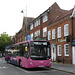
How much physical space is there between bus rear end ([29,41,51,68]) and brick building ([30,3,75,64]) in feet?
14.1

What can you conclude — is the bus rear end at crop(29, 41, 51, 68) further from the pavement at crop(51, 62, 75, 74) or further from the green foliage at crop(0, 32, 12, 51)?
the green foliage at crop(0, 32, 12, 51)

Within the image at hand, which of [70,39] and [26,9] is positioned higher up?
[26,9]

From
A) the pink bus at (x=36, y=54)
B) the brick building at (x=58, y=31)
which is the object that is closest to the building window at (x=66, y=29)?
the brick building at (x=58, y=31)

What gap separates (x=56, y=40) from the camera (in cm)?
2420

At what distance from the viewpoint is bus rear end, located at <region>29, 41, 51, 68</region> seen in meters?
13.3

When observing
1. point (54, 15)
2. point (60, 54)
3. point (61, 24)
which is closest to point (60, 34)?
point (61, 24)

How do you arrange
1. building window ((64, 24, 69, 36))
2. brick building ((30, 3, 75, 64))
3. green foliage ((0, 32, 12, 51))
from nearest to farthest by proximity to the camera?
brick building ((30, 3, 75, 64)) < building window ((64, 24, 69, 36)) < green foliage ((0, 32, 12, 51))

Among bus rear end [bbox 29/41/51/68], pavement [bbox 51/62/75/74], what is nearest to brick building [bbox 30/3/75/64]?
pavement [bbox 51/62/75/74]

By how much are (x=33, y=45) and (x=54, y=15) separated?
16.3 meters

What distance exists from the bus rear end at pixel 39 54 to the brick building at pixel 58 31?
4306 mm

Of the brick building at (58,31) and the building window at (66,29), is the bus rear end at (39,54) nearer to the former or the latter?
the brick building at (58,31)

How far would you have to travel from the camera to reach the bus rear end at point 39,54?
13312 millimetres

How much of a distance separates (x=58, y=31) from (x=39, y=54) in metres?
10.9

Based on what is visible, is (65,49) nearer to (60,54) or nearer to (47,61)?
(60,54)
